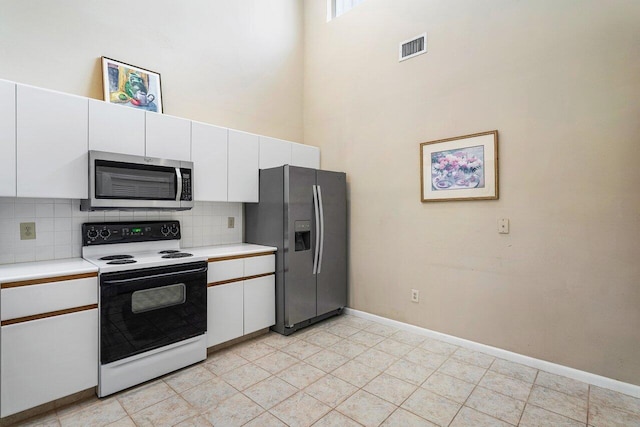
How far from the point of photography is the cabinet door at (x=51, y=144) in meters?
2.07

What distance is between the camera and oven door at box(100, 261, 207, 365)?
2.12 metres

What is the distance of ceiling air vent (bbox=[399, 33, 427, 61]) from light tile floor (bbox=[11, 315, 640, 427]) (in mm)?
2840

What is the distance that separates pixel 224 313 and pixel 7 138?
190cm

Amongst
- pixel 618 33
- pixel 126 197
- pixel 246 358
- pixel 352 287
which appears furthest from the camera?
pixel 352 287

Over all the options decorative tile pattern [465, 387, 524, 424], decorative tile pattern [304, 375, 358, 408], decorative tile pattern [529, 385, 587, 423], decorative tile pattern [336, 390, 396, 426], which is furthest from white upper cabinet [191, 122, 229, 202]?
decorative tile pattern [529, 385, 587, 423]

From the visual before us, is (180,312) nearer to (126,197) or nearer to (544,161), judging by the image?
(126,197)

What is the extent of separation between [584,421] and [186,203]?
3117 millimetres

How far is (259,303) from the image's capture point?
3092 millimetres

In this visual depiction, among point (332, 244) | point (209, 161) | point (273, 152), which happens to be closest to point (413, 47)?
point (273, 152)

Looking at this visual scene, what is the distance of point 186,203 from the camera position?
2.78 m

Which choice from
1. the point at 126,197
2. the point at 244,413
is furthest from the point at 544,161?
the point at 126,197

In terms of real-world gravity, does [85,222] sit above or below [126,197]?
below

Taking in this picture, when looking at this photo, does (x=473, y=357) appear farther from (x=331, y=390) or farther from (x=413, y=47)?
(x=413, y=47)

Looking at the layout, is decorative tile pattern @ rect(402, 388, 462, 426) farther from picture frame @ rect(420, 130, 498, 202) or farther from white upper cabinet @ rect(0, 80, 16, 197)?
white upper cabinet @ rect(0, 80, 16, 197)
